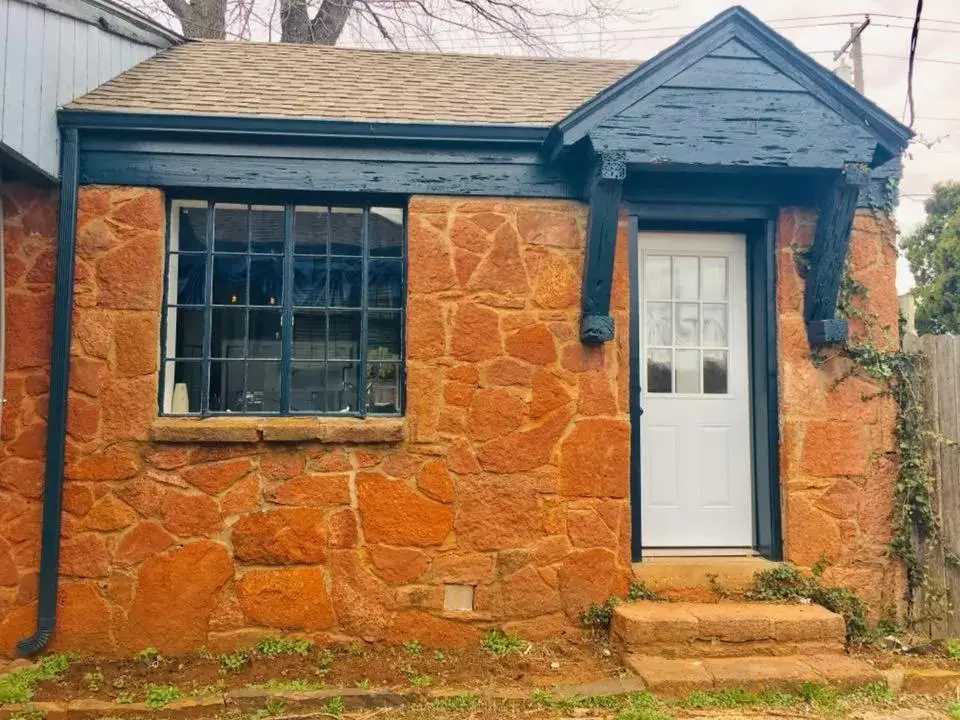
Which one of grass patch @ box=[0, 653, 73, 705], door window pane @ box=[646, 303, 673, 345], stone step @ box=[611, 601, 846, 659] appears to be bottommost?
grass patch @ box=[0, 653, 73, 705]

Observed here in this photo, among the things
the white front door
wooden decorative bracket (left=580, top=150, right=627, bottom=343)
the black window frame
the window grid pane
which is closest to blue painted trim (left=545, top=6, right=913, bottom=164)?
wooden decorative bracket (left=580, top=150, right=627, bottom=343)

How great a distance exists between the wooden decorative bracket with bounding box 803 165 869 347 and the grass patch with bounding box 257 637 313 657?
12.7ft

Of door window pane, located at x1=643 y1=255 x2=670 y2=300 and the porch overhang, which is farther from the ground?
the porch overhang

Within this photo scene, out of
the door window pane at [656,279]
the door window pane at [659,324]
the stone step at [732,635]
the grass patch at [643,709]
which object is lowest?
the grass patch at [643,709]

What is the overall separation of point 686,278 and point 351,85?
2930 mm

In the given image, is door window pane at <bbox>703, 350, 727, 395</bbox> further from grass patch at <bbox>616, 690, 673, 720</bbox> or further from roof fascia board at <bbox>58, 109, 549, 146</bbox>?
grass patch at <bbox>616, 690, 673, 720</bbox>

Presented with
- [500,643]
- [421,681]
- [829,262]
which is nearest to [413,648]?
[421,681]

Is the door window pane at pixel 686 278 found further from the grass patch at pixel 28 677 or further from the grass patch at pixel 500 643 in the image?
the grass patch at pixel 28 677

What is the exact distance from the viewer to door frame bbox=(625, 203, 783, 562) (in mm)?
4637

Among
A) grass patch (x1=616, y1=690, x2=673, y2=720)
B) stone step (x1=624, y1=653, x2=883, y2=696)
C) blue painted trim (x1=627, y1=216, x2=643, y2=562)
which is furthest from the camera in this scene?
blue painted trim (x1=627, y1=216, x2=643, y2=562)

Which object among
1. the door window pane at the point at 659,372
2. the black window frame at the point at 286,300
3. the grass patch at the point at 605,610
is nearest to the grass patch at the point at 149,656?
the black window frame at the point at 286,300

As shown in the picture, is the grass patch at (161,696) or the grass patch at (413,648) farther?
the grass patch at (413,648)

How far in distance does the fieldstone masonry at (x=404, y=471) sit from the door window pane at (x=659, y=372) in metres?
0.46

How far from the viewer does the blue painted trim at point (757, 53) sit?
4215 mm
